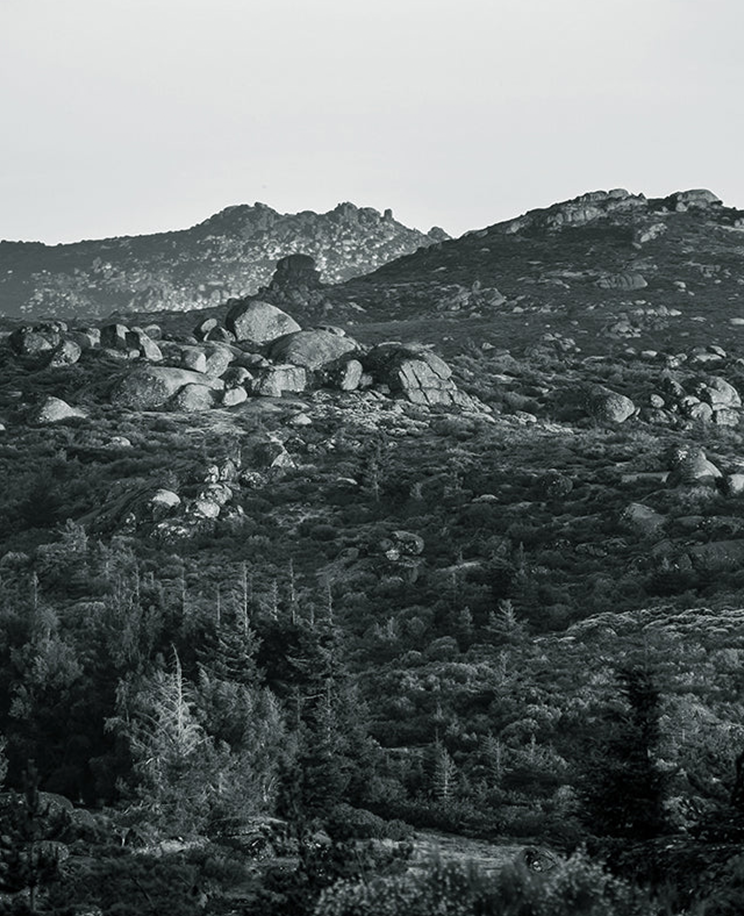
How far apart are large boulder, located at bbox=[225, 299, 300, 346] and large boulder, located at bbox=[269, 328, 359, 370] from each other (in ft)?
14.8

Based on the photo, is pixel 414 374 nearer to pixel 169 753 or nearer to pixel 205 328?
pixel 205 328

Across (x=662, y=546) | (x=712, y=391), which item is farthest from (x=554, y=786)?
(x=712, y=391)

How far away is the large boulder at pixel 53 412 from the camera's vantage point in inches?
2472

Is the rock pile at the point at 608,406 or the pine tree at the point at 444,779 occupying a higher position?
the rock pile at the point at 608,406

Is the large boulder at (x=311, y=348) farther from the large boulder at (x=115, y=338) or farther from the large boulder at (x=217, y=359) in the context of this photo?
the large boulder at (x=115, y=338)

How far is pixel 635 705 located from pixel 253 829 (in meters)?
8.47

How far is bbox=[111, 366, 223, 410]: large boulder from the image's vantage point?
216ft

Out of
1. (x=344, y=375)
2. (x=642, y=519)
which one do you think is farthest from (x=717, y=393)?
(x=642, y=519)

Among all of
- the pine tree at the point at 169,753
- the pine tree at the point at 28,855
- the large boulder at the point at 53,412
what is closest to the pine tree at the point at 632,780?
the pine tree at the point at 169,753

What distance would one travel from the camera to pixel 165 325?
108938 mm

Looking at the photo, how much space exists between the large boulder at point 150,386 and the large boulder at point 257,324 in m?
12.5

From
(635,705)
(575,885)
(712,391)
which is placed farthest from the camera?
(712,391)

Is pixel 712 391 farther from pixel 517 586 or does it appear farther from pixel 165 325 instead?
pixel 165 325

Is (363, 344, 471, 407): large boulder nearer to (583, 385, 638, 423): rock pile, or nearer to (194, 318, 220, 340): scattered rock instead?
(583, 385, 638, 423): rock pile
